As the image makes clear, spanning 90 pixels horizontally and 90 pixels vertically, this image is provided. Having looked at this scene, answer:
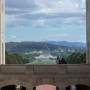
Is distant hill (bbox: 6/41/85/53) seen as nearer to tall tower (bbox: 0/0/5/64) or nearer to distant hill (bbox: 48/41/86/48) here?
distant hill (bbox: 48/41/86/48)

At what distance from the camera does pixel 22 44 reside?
522 inches

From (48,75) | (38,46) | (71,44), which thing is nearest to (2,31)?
(38,46)

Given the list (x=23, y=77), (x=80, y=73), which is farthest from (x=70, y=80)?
(x=23, y=77)

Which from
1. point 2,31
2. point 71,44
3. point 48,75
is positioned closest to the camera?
point 48,75

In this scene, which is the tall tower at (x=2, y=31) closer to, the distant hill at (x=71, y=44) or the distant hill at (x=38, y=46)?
the distant hill at (x=38, y=46)

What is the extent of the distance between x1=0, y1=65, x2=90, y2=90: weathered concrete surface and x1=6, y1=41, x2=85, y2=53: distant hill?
4.46 ft

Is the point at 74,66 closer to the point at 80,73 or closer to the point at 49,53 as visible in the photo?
the point at 80,73

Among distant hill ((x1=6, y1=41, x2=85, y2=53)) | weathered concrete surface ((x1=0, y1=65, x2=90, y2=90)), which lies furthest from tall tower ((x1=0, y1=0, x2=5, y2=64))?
weathered concrete surface ((x1=0, y1=65, x2=90, y2=90))

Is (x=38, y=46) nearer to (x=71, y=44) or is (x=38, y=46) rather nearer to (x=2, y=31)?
(x=71, y=44)

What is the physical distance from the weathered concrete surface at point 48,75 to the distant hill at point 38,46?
1.36m

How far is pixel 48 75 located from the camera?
12.2 meters

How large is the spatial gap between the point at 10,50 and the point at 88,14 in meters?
4.40

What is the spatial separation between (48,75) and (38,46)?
1.81 metres

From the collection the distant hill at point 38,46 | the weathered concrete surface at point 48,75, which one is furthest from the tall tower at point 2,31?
the weathered concrete surface at point 48,75
